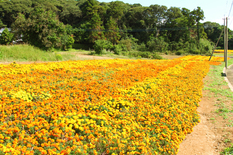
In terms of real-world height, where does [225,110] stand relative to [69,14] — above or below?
below

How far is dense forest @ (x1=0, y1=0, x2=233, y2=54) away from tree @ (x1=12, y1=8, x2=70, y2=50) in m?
12.7

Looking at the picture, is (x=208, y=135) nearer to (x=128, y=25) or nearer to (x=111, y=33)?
(x=111, y=33)

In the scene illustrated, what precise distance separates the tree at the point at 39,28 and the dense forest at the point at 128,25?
41.8 ft

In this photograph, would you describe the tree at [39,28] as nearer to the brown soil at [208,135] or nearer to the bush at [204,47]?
the brown soil at [208,135]

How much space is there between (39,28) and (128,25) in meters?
42.1

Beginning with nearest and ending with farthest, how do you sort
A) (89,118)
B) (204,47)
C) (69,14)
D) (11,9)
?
1. (89,118)
2. (11,9)
3. (204,47)
4. (69,14)

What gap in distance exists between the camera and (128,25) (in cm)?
5772

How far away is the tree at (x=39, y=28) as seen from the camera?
18.8m

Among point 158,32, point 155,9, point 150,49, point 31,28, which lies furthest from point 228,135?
point 155,9

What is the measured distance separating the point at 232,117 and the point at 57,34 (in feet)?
65.8

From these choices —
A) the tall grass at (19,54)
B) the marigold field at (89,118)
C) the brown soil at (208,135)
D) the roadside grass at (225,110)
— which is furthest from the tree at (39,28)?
the brown soil at (208,135)

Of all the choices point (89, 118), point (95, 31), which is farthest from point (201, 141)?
point (95, 31)

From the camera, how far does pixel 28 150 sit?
272 centimetres

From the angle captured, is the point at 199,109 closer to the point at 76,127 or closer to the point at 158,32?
the point at 76,127
